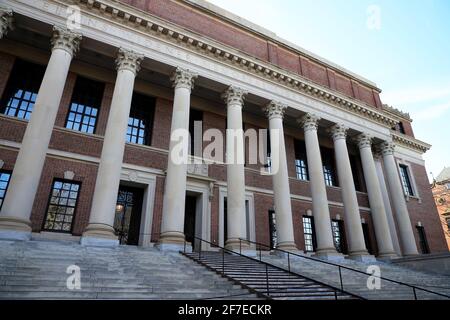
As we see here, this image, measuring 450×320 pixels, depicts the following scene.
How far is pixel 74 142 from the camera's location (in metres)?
14.9

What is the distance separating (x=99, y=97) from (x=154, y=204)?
670 cm

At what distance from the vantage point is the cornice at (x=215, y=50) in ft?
45.9

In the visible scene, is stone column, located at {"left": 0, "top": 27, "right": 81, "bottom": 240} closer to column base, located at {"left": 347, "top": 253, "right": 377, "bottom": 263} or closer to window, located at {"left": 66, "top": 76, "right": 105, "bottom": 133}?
window, located at {"left": 66, "top": 76, "right": 105, "bottom": 133}

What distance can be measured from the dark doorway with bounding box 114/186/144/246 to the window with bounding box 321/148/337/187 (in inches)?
546

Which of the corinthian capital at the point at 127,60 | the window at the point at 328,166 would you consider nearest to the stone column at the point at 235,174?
the corinthian capital at the point at 127,60

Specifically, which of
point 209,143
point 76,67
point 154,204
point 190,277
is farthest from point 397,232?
point 76,67

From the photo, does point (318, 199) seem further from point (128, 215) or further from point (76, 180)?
point (76, 180)

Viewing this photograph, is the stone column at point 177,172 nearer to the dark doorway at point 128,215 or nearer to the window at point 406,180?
the dark doorway at point 128,215

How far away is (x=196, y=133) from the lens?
726 inches


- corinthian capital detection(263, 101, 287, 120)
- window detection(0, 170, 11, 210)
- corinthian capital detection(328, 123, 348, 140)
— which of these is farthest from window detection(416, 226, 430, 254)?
window detection(0, 170, 11, 210)

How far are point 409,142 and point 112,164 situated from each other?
86.4 feet

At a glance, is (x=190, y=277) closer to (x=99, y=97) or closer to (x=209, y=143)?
(x=209, y=143)

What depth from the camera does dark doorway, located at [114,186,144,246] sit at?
49.7ft
